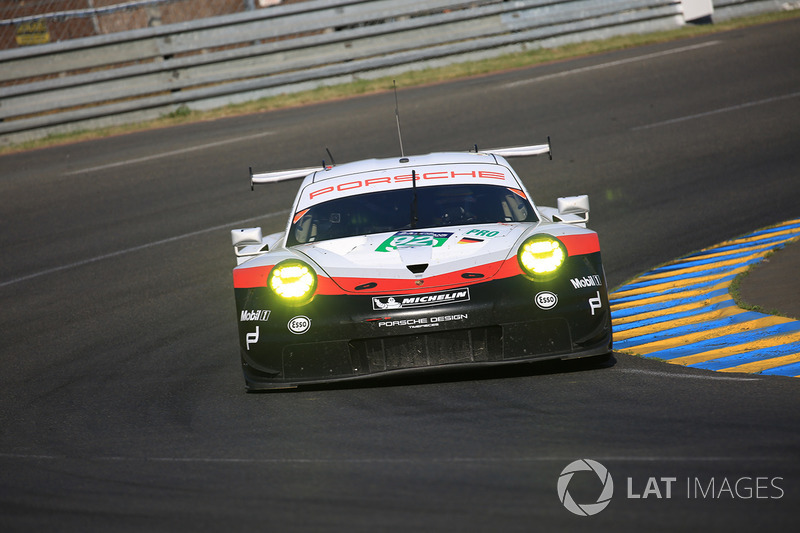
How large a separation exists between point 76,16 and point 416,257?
12759mm

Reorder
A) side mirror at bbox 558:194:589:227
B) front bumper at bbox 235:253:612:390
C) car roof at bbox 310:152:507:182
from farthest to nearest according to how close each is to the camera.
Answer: car roof at bbox 310:152:507:182, side mirror at bbox 558:194:589:227, front bumper at bbox 235:253:612:390

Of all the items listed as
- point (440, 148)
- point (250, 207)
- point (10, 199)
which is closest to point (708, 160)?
point (440, 148)

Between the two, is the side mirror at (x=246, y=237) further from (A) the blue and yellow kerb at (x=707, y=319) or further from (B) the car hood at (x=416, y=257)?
(A) the blue and yellow kerb at (x=707, y=319)

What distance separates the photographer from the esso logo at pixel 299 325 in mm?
5480

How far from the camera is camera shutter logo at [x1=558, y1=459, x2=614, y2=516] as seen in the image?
355cm

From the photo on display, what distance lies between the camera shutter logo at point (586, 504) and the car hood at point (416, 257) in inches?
66.5

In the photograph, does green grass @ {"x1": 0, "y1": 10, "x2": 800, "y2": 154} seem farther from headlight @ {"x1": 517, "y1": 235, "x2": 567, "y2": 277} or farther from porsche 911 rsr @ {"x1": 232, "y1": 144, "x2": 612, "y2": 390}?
headlight @ {"x1": 517, "y1": 235, "x2": 567, "y2": 277}

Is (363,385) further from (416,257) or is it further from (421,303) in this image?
(416,257)

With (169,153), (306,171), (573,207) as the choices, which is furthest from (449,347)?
(169,153)

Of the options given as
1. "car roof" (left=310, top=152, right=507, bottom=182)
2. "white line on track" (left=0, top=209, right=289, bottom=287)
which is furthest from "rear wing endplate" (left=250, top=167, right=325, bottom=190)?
"white line on track" (left=0, top=209, right=289, bottom=287)

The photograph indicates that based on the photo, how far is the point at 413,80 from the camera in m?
17.9

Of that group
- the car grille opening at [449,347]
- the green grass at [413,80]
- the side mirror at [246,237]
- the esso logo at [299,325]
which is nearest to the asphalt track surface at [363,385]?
the car grille opening at [449,347]

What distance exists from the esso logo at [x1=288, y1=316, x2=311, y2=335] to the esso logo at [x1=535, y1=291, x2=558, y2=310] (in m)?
1.24

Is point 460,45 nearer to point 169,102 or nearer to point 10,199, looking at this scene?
point 169,102
